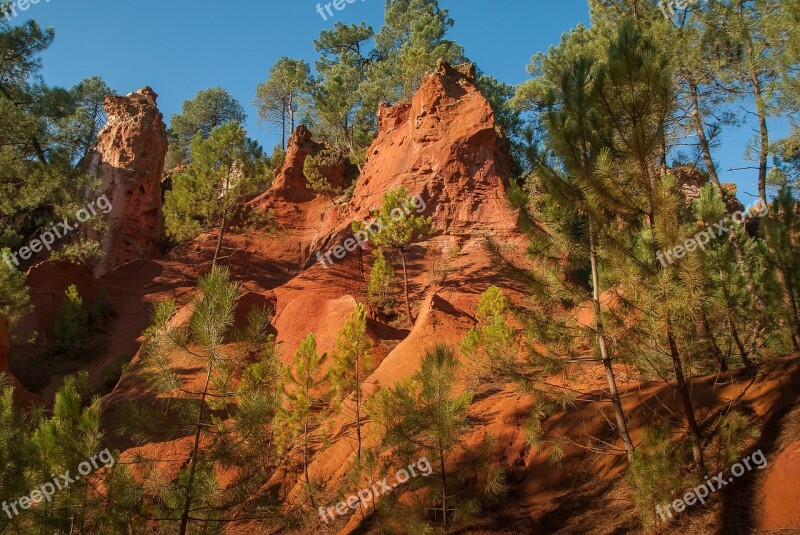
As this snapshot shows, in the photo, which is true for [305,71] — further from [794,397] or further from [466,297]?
[794,397]

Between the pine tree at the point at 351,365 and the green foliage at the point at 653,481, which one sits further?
the pine tree at the point at 351,365

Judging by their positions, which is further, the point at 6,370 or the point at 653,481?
the point at 6,370

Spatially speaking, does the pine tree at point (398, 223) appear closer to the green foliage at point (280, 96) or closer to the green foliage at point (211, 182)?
the green foliage at point (211, 182)

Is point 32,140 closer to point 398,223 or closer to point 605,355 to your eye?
point 398,223

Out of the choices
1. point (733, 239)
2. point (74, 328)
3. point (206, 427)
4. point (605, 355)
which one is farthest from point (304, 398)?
point (74, 328)

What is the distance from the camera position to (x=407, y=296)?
21.9m

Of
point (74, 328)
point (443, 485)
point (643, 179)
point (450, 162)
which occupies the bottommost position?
point (443, 485)

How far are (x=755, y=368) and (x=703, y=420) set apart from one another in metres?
1.20

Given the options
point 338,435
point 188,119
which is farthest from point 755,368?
point 188,119

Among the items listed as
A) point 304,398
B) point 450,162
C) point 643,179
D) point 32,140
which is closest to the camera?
→ point 643,179

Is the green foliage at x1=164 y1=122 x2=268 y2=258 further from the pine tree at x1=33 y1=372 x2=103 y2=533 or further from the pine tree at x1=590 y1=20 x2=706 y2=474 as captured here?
the pine tree at x1=590 y1=20 x2=706 y2=474

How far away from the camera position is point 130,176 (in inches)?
1282

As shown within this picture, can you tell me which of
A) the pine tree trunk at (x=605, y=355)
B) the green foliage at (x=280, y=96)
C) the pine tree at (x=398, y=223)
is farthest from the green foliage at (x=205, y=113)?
the pine tree trunk at (x=605, y=355)

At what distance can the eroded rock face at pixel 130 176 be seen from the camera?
31.5 m
